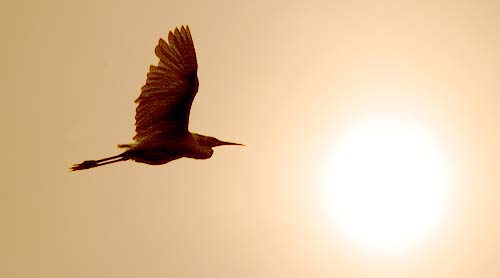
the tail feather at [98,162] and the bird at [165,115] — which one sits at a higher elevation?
the bird at [165,115]

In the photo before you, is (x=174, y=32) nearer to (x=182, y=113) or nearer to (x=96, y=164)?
(x=182, y=113)

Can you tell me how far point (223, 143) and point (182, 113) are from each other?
11.6 inches

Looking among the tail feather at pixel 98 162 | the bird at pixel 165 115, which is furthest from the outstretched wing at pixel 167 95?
the tail feather at pixel 98 162

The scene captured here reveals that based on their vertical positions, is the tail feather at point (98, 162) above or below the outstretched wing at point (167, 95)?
below

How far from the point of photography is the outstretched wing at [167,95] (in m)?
4.85

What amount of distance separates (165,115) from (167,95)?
11cm

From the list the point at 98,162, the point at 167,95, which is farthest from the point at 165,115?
the point at 98,162

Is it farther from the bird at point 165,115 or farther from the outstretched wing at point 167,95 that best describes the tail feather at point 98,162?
the outstretched wing at point 167,95

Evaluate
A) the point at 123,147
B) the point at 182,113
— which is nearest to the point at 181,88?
the point at 182,113

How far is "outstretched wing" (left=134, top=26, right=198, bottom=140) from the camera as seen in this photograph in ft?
15.9

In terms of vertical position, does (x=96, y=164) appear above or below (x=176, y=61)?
below

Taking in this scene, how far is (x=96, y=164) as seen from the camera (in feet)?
16.0

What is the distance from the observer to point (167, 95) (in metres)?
4.93

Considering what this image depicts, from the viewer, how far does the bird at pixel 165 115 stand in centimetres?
486
